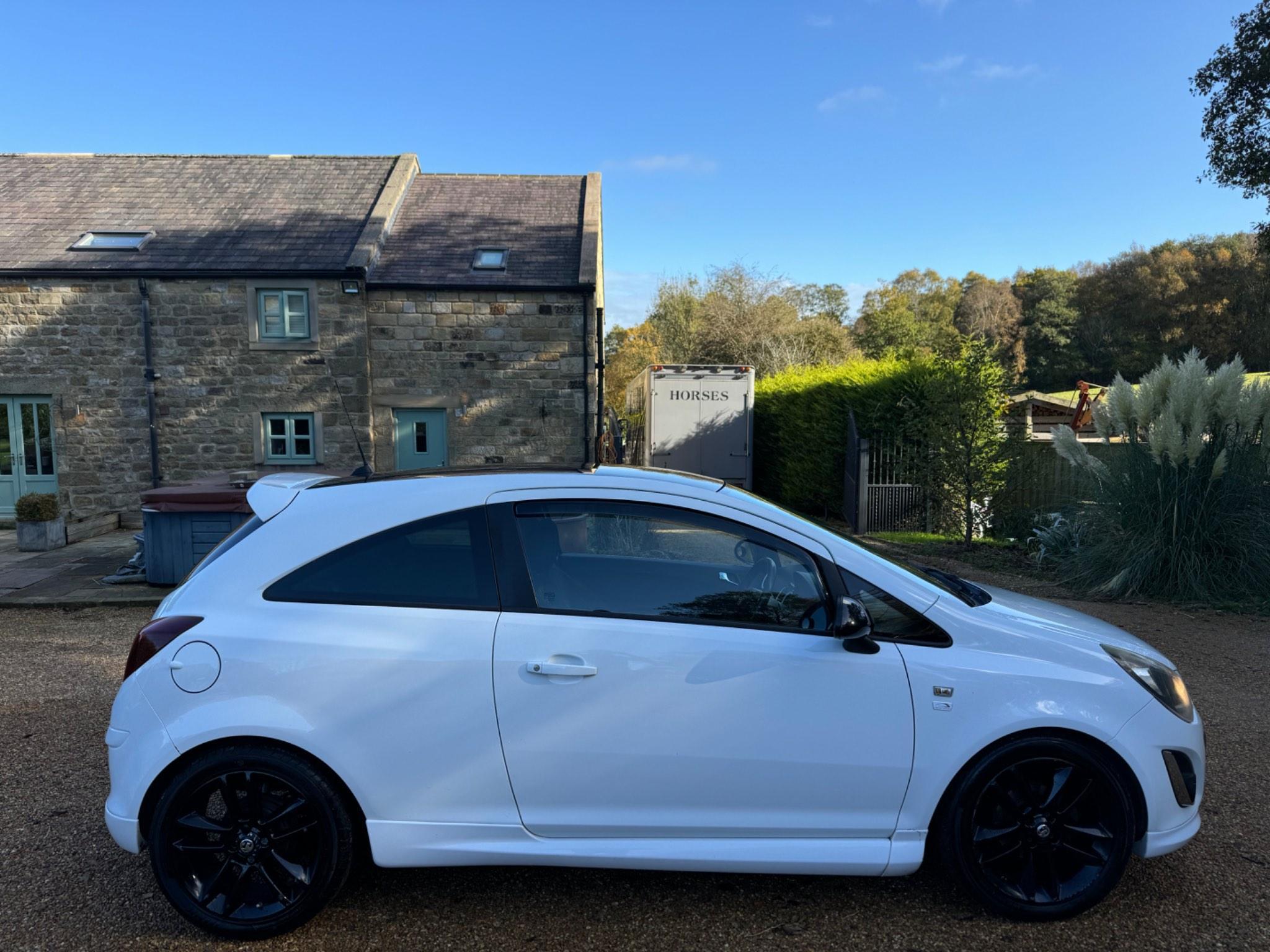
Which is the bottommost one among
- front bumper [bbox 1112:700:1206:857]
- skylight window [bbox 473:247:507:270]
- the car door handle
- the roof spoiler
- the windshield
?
front bumper [bbox 1112:700:1206:857]

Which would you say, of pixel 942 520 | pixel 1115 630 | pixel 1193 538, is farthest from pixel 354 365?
pixel 1115 630

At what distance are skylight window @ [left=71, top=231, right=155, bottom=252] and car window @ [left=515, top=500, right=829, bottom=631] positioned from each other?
1568 cm

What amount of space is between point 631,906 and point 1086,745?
5.58 ft

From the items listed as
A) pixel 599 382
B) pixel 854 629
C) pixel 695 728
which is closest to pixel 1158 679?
pixel 854 629

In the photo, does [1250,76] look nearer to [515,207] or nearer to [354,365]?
[515,207]

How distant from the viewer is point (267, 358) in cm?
1512

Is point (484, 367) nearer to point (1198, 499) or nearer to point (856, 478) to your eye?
point (856, 478)

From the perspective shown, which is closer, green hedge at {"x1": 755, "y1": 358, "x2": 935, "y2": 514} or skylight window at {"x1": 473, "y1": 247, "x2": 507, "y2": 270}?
green hedge at {"x1": 755, "y1": 358, "x2": 935, "y2": 514}

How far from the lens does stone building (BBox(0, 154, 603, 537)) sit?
1490 centimetres

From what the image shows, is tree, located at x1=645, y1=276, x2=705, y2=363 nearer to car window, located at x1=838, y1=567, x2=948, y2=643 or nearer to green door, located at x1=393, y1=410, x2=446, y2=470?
green door, located at x1=393, y1=410, x2=446, y2=470

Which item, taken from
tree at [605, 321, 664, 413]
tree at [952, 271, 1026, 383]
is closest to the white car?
tree at [605, 321, 664, 413]

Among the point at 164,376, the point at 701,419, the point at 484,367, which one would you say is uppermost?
the point at 484,367

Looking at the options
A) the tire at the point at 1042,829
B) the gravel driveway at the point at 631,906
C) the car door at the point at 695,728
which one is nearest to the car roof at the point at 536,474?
the car door at the point at 695,728

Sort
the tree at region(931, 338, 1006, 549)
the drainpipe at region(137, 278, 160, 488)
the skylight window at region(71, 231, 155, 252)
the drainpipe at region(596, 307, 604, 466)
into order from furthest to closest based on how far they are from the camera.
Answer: the drainpipe at region(596, 307, 604, 466)
the skylight window at region(71, 231, 155, 252)
the drainpipe at region(137, 278, 160, 488)
the tree at region(931, 338, 1006, 549)
